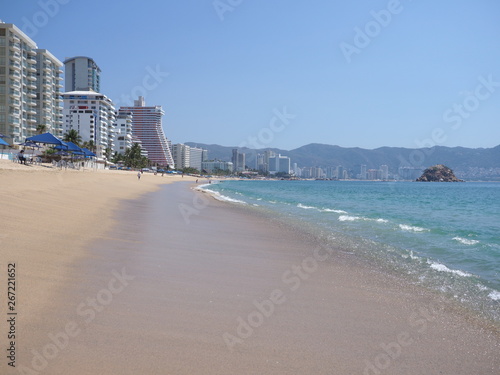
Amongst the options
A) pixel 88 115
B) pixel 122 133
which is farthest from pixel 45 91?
pixel 122 133

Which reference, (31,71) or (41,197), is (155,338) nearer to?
(41,197)

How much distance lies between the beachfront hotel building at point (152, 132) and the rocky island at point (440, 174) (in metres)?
130

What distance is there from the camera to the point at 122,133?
153m

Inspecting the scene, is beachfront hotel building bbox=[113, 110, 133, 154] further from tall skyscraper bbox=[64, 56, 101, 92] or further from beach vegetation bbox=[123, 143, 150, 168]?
beach vegetation bbox=[123, 143, 150, 168]

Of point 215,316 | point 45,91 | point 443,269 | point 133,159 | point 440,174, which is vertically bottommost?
point 443,269

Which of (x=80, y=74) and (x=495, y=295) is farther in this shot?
(x=80, y=74)

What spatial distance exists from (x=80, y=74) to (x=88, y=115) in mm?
48996

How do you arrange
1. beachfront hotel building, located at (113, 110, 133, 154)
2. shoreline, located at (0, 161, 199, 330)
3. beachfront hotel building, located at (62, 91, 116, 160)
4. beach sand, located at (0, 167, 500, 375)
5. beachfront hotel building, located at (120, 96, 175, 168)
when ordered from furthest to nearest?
1. beachfront hotel building, located at (120, 96, 175, 168)
2. beachfront hotel building, located at (113, 110, 133, 154)
3. beachfront hotel building, located at (62, 91, 116, 160)
4. shoreline, located at (0, 161, 199, 330)
5. beach sand, located at (0, 167, 500, 375)

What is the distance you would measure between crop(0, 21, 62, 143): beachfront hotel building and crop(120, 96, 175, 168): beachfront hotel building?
332ft

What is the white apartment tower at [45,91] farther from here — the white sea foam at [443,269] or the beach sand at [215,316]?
the white sea foam at [443,269]

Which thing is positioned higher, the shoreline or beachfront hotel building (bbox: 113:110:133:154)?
beachfront hotel building (bbox: 113:110:133:154)

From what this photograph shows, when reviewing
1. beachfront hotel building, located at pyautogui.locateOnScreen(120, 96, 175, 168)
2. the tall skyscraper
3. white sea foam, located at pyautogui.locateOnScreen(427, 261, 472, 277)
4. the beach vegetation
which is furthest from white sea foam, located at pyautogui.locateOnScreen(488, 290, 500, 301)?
beachfront hotel building, located at pyautogui.locateOnScreen(120, 96, 175, 168)

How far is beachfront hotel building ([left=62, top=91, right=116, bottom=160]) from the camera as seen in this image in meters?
120

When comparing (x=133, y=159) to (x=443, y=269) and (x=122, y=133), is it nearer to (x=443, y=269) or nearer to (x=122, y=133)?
(x=122, y=133)
